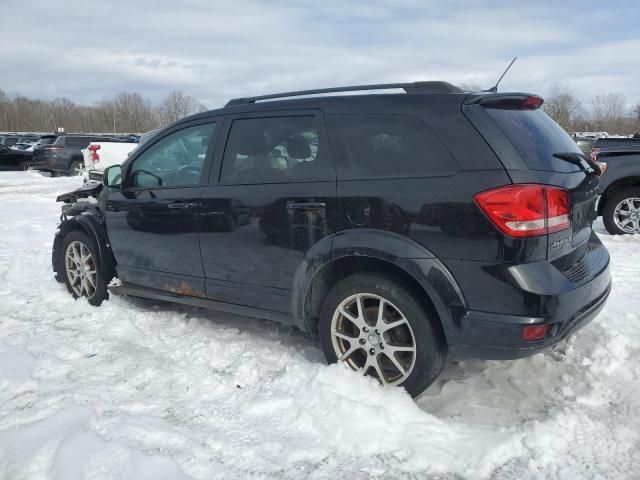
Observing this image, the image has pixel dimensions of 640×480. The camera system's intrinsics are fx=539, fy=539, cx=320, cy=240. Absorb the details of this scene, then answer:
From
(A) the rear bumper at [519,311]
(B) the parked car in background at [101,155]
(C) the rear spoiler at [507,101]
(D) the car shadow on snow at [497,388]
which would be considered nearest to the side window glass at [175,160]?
(D) the car shadow on snow at [497,388]

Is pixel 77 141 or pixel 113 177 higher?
pixel 77 141

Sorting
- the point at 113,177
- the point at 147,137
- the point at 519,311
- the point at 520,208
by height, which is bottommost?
the point at 519,311

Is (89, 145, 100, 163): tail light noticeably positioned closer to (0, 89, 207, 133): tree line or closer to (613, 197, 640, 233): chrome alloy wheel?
(613, 197, 640, 233): chrome alloy wheel

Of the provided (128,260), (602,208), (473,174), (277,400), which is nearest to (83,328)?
(128,260)

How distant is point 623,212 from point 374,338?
254 inches

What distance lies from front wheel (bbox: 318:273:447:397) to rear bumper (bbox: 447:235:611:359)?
160mm

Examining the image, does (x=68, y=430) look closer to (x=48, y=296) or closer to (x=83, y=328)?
(x=83, y=328)

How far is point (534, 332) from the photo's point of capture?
279cm

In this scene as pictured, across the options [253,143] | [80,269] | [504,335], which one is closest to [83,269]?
[80,269]

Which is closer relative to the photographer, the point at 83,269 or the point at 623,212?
the point at 83,269

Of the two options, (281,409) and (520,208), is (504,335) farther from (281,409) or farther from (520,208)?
(281,409)

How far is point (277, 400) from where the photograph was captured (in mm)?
3215

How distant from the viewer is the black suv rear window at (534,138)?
2.94m

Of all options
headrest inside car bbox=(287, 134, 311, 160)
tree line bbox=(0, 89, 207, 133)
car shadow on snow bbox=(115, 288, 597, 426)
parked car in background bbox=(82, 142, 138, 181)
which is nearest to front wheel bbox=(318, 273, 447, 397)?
car shadow on snow bbox=(115, 288, 597, 426)
